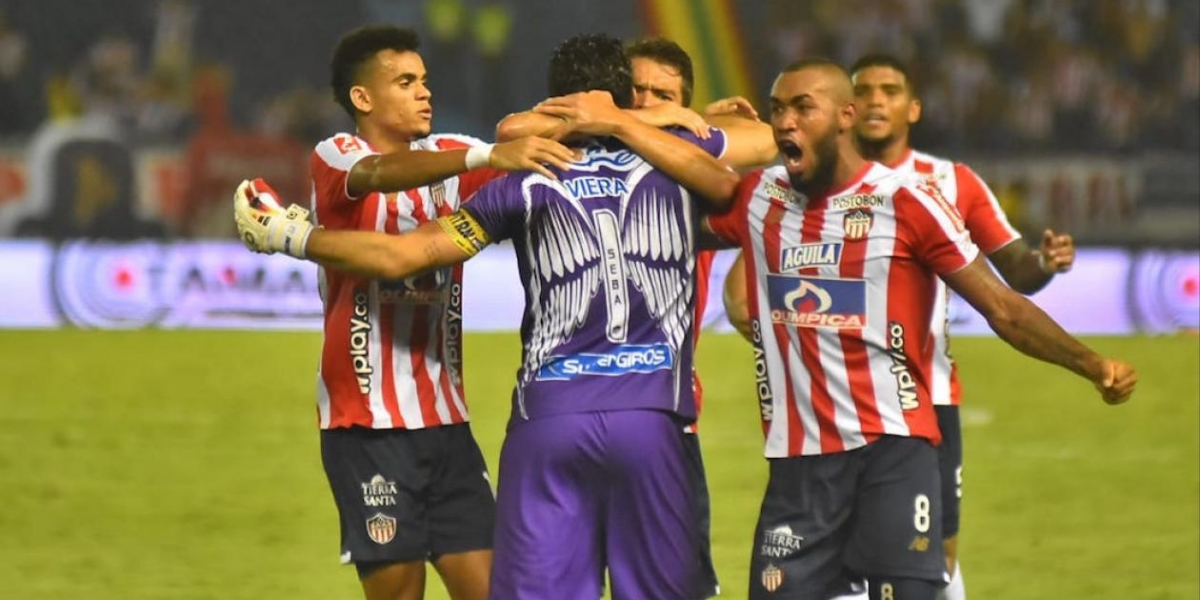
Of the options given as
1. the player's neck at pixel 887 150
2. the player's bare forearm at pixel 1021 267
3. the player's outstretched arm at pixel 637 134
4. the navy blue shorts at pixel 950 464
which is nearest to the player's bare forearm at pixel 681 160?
the player's outstretched arm at pixel 637 134

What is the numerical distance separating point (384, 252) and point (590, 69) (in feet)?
2.39

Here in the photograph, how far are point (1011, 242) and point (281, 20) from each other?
580 inches

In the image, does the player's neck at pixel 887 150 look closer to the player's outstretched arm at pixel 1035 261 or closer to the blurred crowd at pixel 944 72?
the player's outstretched arm at pixel 1035 261

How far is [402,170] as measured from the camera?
498 centimetres

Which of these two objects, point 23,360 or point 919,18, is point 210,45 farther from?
point 919,18

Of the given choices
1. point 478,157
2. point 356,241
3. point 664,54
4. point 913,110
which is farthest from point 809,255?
point 913,110

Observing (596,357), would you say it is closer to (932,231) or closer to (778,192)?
(778,192)

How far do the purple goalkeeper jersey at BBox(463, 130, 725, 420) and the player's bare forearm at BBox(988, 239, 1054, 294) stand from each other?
1.25 m

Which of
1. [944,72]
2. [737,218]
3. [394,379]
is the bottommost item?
[394,379]

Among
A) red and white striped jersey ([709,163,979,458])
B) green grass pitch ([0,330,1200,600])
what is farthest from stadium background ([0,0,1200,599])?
red and white striped jersey ([709,163,979,458])

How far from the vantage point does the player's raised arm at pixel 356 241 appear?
4801 mm

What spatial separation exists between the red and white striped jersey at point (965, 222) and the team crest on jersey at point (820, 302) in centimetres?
123

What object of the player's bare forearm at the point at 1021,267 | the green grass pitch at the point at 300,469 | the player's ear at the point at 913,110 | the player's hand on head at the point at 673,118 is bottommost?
the green grass pitch at the point at 300,469

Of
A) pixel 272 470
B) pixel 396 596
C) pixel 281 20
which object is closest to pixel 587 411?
pixel 396 596
